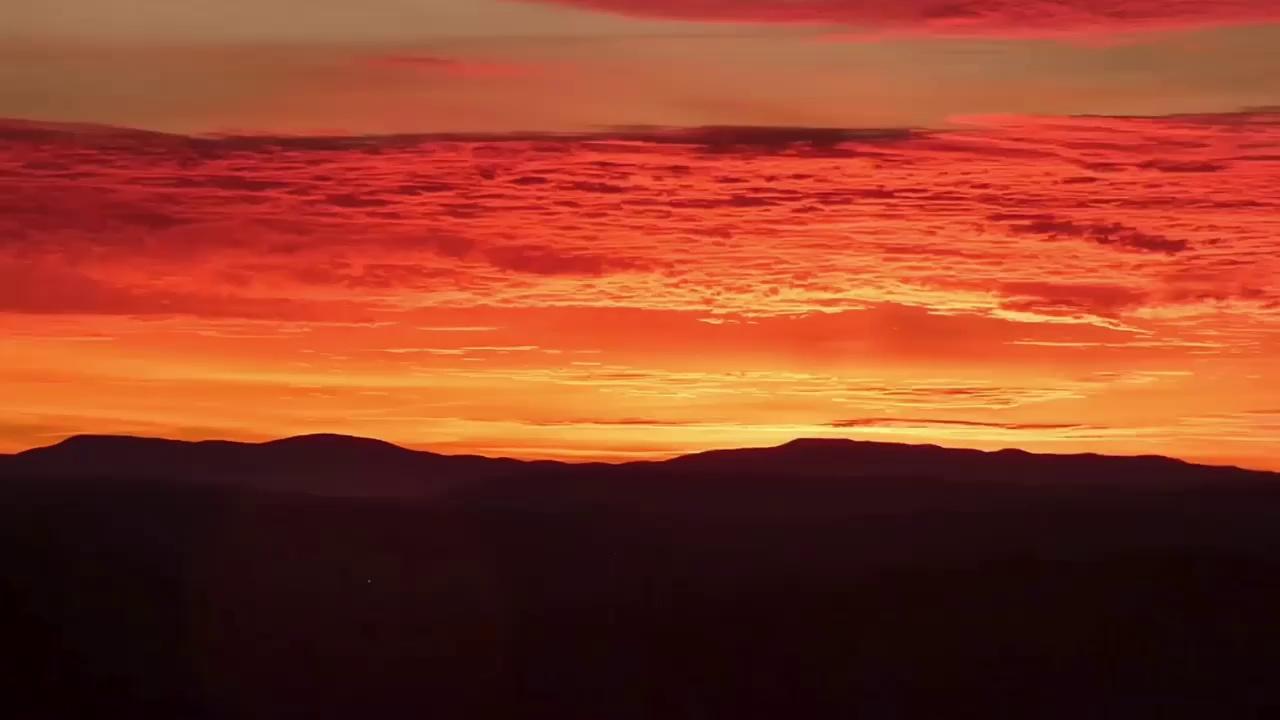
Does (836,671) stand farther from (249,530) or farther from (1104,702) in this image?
(249,530)

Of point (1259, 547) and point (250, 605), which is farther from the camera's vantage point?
point (1259, 547)

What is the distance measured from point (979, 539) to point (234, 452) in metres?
24.0

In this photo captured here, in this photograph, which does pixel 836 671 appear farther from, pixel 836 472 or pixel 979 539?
pixel 836 472

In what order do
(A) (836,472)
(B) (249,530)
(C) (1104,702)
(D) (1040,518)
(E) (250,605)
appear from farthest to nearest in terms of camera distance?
(A) (836,472) → (D) (1040,518) → (B) (249,530) → (E) (250,605) → (C) (1104,702)

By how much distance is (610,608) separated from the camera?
50375mm

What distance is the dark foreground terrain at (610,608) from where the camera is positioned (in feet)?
155

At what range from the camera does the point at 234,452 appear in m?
67.6

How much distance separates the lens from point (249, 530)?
55.0 meters

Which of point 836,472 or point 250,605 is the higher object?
point 836,472

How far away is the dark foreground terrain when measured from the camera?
4722 centimetres

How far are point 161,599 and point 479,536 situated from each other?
8.92 m

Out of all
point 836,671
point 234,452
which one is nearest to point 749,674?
point 836,671

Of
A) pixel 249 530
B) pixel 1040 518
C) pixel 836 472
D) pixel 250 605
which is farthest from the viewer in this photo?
pixel 836 472

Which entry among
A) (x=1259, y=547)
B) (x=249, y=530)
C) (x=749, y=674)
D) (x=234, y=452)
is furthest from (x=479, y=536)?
(x=1259, y=547)
